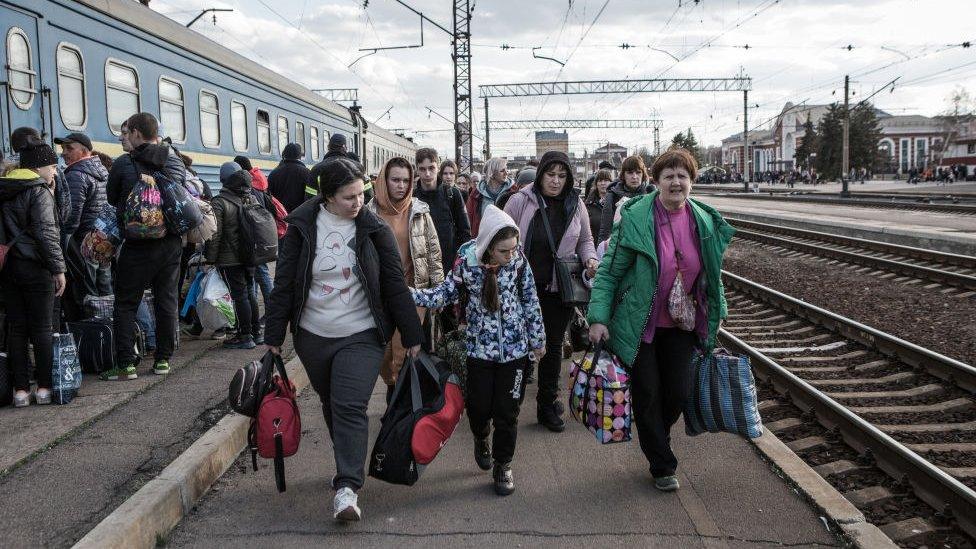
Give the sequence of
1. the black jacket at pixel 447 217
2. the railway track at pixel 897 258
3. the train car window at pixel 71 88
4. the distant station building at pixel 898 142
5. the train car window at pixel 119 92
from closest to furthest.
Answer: the black jacket at pixel 447 217
the train car window at pixel 71 88
the train car window at pixel 119 92
the railway track at pixel 897 258
the distant station building at pixel 898 142

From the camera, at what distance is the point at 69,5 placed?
8203 millimetres

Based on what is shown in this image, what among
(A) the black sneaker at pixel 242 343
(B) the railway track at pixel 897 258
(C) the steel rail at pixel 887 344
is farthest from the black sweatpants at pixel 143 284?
(B) the railway track at pixel 897 258

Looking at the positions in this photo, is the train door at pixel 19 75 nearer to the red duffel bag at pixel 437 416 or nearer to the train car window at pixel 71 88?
the train car window at pixel 71 88

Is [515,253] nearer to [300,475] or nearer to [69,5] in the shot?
[300,475]

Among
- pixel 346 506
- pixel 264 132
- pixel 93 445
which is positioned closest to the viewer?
pixel 346 506

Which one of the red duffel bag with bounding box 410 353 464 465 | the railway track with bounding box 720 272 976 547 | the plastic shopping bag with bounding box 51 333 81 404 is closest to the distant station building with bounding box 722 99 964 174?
the railway track with bounding box 720 272 976 547

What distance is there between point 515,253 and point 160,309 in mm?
3340

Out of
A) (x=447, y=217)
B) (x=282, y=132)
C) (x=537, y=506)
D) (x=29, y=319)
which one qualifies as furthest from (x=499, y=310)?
(x=282, y=132)

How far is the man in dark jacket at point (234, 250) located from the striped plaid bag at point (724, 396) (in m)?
4.68

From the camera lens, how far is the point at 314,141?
17703 millimetres

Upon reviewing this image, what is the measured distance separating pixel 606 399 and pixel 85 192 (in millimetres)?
4766

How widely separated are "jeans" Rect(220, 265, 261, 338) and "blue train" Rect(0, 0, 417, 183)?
7.13 ft

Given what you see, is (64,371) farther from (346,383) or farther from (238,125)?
(238,125)

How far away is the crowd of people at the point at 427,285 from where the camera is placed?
418 cm
